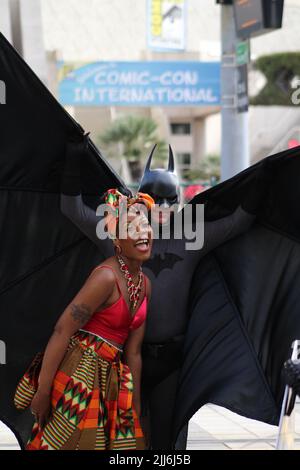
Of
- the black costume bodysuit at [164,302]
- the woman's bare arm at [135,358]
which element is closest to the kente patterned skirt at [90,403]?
the woman's bare arm at [135,358]

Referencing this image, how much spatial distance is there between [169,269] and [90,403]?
791mm

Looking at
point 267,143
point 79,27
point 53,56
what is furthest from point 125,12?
point 267,143

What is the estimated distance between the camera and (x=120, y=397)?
9.54 feet

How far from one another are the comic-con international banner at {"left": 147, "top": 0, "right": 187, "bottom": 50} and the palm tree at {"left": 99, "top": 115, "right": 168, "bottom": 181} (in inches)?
306

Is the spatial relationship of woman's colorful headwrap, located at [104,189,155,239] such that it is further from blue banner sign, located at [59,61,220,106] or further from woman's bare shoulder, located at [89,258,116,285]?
blue banner sign, located at [59,61,220,106]

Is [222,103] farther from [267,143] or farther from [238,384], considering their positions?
[267,143]

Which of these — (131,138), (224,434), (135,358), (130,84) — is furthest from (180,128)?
(135,358)

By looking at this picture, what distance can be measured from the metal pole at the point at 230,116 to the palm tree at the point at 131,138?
109 ft

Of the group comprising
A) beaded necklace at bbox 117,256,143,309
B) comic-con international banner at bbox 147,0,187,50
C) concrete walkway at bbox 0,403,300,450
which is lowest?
concrete walkway at bbox 0,403,300,450

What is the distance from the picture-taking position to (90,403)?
2.84 meters

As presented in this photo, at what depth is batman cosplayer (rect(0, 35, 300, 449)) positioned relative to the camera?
10.9ft

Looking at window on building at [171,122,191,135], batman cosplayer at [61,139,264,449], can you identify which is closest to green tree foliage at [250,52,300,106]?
window on building at [171,122,191,135]

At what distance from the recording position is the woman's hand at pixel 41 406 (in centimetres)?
286

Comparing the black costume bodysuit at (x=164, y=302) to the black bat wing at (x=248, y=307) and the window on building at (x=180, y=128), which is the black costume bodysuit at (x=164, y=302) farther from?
the window on building at (x=180, y=128)
